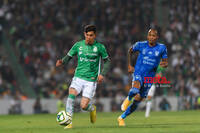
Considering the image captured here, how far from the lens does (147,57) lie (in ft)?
45.8

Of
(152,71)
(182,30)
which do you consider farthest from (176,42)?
(152,71)

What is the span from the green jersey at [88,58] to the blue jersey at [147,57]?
122 centimetres

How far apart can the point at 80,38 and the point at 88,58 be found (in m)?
17.4

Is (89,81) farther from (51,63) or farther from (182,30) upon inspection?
(182,30)

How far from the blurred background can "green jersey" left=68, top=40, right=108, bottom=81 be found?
41.7ft

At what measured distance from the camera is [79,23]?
3109 centimetres

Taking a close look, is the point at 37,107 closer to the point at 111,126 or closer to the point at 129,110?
the point at 111,126

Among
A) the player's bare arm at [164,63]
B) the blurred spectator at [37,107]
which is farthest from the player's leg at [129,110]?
the blurred spectator at [37,107]

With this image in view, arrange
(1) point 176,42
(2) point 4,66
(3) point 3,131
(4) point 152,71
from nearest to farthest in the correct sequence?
1. (3) point 3,131
2. (4) point 152,71
3. (2) point 4,66
4. (1) point 176,42

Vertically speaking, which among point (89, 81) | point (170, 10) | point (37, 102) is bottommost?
point (37, 102)

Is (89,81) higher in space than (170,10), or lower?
lower

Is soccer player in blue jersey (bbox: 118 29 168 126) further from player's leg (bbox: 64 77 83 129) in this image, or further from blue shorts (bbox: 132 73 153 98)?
player's leg (bbox: 64 77 83 129)

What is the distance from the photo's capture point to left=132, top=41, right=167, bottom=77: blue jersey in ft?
45.6

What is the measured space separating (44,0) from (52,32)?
2444 mm
